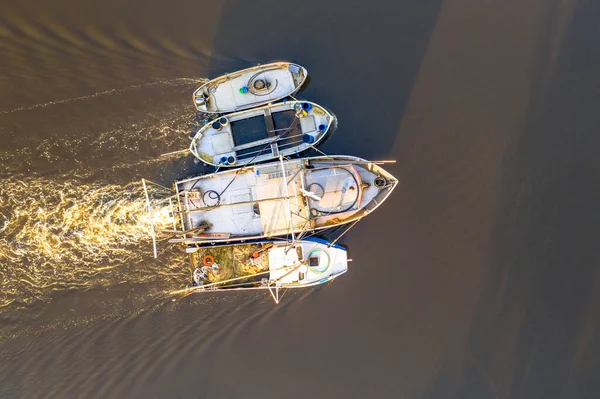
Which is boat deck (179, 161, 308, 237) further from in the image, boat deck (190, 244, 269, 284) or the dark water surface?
the dark water surface

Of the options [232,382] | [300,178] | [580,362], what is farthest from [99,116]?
[580,362]

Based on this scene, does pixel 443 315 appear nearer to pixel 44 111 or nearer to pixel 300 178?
pixel 300 178

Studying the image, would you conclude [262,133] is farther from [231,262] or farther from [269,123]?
[231,262]

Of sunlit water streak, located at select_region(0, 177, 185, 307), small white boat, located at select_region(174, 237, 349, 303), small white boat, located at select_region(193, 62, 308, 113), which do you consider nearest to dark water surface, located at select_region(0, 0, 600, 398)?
sunlit water streak, located at select_region(0, 177, 185, 307)

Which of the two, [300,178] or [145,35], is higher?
[145,35]

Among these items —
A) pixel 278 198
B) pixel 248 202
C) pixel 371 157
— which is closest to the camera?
pixel 278 198

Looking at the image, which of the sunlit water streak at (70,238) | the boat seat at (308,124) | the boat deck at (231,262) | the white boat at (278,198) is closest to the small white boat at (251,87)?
the boat seat at (308,124)

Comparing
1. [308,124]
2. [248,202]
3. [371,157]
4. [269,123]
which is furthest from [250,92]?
[371,157]
